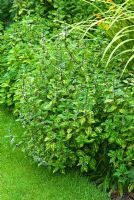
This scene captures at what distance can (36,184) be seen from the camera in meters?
4.66

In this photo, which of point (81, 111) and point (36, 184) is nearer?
point (81, 111)

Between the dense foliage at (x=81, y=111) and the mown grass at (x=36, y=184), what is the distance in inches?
4.4

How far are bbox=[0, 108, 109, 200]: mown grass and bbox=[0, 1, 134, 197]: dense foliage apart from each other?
0.11m

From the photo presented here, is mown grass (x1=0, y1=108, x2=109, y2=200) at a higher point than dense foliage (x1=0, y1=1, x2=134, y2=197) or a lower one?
lower

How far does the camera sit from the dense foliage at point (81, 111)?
4305 mm

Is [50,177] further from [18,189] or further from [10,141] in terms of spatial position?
[10,141]

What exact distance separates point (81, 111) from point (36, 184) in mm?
844

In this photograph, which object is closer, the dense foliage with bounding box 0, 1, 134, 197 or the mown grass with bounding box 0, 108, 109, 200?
the dense foliage with bounding box 0, 1, 134, 197

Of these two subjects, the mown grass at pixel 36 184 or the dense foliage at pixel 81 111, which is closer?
the dense foliage at pixel 81 111

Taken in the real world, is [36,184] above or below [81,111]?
below

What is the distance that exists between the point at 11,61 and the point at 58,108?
152cm

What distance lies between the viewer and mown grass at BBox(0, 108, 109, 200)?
4.50 meters

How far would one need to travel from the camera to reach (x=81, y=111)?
433 cm

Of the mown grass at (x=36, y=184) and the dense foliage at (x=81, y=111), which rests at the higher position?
the dense foliage at (x=81, y=111)
